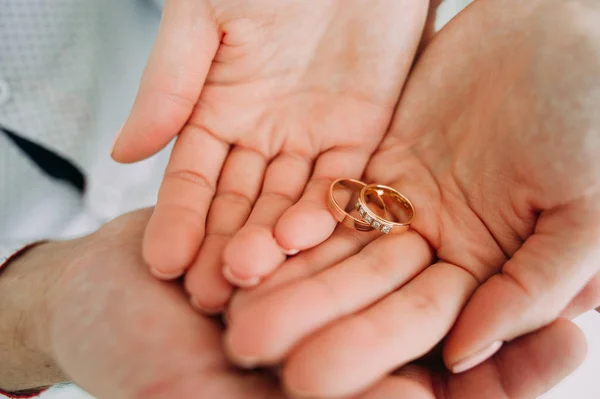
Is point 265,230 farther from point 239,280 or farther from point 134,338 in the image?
point 134,338

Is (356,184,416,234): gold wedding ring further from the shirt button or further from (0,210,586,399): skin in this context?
the shirt button

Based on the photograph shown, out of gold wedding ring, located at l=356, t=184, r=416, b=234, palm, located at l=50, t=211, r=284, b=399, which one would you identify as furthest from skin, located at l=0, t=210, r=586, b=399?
gold wedding ring, located at l=356, t=184, r=416, b=234

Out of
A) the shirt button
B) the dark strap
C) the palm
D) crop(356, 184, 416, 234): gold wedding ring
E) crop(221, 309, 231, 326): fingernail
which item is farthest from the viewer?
the dark strap

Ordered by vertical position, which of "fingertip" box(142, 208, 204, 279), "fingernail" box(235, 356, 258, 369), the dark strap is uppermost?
"fingernail" box(235, 356, 258, 369)

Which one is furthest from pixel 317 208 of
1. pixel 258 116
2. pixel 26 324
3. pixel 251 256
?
pixel 26 324

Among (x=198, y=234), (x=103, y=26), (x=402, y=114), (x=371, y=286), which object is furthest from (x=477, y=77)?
(x=103, y=26)

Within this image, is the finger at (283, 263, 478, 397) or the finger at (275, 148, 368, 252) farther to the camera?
the finger at (275, 148, 368, 252)

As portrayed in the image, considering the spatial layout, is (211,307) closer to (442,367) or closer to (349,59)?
(442,367)
